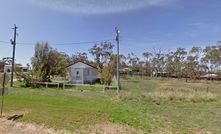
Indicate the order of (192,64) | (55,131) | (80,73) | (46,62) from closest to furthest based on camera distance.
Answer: (55,131) < (46,62) < (80,73) < (192,64)

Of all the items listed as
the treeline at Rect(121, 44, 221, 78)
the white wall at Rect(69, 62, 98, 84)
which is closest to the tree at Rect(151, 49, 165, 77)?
the treeline at Rect(121, 44, 221, 78)

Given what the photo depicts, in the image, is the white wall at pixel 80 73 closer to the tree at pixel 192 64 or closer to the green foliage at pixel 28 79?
the green foliage at pixel 28 79

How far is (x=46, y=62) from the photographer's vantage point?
32.4m

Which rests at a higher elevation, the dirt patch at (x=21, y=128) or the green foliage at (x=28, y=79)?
the green foliage at (x=28, y=79)

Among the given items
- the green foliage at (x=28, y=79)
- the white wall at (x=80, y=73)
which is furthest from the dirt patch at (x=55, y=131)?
the white wall at (x=80, y=73)

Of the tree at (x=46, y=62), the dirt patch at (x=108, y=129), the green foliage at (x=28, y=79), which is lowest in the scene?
the dirt patch at (x=108, y=129)

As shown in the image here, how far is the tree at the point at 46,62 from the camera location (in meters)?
32.0

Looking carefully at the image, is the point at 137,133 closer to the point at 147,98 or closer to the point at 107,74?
the point at 147,98

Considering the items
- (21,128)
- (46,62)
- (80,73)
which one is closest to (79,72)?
(80,73)

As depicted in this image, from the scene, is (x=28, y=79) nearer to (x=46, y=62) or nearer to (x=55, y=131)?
(x=46, y=62)

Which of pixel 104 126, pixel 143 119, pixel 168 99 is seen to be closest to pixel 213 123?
pixel 143 119

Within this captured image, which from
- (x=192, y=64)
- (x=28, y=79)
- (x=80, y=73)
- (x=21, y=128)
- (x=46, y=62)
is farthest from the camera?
(x=192, y=64)

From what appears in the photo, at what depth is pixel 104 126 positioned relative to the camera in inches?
398

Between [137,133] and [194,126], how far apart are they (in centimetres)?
321
